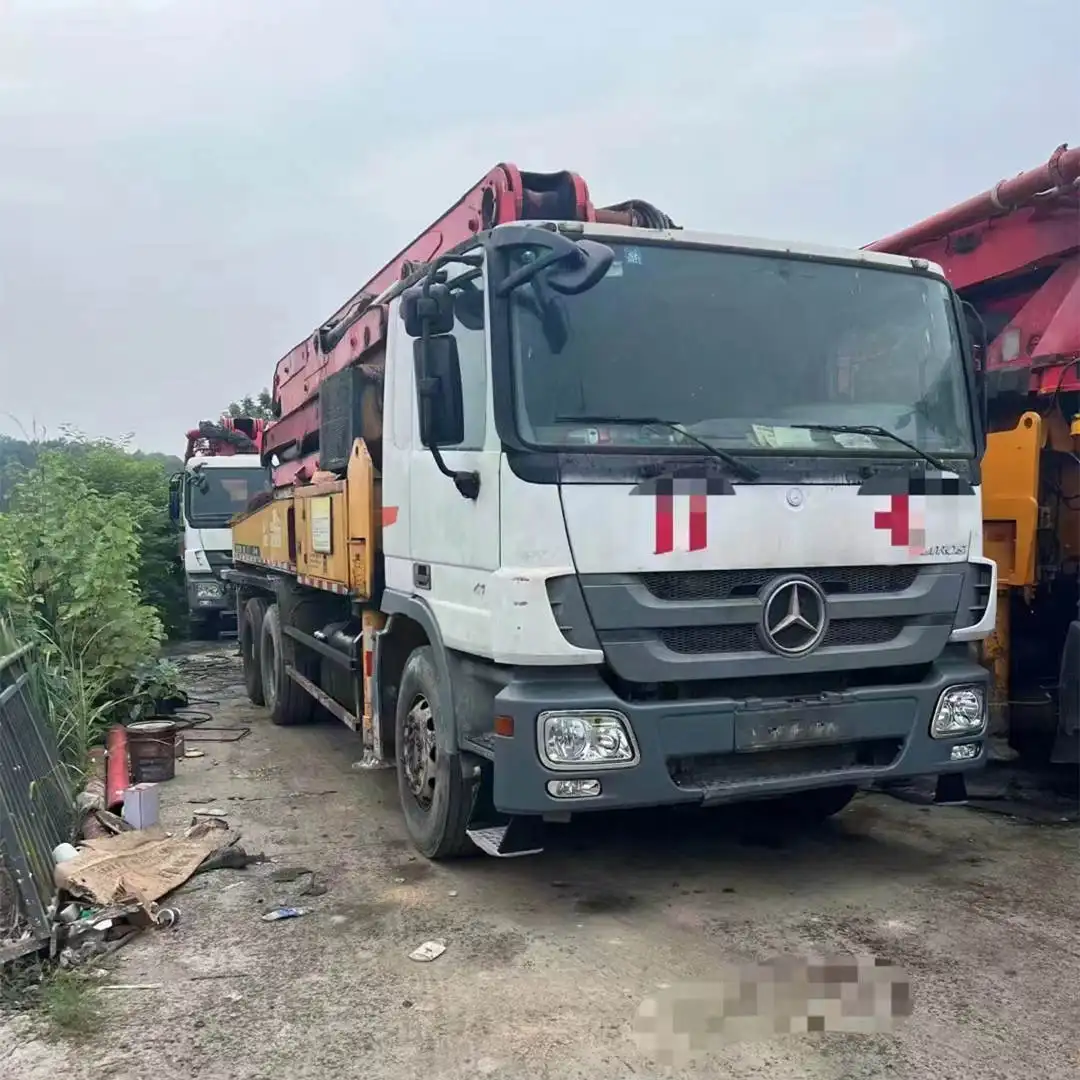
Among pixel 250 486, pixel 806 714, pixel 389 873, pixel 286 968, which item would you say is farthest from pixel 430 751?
pixel 250 486

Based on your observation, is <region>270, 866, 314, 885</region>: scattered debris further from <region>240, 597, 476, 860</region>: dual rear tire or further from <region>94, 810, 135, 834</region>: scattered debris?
<region>94, 810, 135, 834</region>: scattered debris

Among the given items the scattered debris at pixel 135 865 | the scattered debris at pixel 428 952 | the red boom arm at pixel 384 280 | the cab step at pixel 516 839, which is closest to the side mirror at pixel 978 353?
the red boom arm at pixel 384 280

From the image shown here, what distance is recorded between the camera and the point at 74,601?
795 cm

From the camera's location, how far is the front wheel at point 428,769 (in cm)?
468

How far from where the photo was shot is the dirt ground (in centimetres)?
326

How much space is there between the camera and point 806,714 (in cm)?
422

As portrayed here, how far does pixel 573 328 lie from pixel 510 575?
0.97 metres

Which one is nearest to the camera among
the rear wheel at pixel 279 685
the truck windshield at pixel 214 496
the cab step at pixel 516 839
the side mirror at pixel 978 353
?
the cab step at pixel 516 839

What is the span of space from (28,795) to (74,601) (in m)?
3.41

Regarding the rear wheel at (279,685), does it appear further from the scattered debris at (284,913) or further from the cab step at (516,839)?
the cab step at (516,839)

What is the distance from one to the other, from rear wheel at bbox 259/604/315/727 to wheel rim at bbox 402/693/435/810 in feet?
10.9

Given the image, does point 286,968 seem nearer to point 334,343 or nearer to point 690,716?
point 690,716

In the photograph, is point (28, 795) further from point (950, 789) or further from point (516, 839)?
point (950, 789)

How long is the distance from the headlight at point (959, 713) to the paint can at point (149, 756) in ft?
15.8
